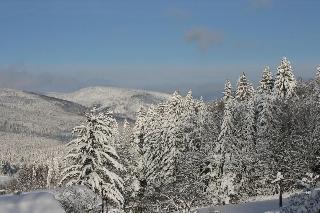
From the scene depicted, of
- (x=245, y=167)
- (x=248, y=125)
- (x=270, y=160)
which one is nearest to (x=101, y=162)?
(x=270, y=160)

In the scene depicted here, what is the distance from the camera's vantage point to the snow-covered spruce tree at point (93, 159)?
36875 mm

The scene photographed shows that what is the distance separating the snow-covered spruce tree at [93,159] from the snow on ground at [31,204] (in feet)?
58.3

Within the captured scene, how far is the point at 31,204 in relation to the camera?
60.1ft

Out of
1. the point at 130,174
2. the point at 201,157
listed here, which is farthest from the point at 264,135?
the point at 130,174

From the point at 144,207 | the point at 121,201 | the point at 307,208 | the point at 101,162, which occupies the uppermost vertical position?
the point at 307,208

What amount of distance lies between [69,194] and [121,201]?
744 cm

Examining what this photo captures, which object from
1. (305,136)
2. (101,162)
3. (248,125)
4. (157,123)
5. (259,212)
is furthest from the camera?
(157,123)

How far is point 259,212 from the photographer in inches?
1574

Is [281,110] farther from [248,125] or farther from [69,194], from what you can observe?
[69,194]

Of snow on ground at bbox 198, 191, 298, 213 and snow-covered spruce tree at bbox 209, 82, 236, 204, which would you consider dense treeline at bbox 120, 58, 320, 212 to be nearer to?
snow-covered spruce tree at bbox 209, 82, 236, 204

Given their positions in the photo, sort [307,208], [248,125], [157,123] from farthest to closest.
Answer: [157,123]
[248,125]
[307,208]

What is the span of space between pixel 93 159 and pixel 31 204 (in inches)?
738

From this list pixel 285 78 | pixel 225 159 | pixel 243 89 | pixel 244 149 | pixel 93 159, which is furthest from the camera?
pixel 243 89

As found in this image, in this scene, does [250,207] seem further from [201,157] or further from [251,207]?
[201,157]
